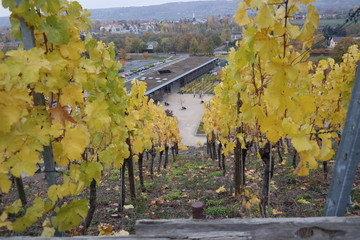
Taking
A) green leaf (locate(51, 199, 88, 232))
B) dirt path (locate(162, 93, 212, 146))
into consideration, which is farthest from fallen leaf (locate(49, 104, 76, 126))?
dirt path (locate(162, 93, 212, 146))

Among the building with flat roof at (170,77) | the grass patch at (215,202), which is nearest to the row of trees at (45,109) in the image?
the grass patch at (215,202)

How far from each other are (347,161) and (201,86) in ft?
134

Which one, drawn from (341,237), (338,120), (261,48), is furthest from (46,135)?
(338,120)

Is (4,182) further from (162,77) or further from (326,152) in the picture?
(162,77)

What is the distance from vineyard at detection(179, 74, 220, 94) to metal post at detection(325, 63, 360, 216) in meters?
36.0

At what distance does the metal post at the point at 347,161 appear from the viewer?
1503mm

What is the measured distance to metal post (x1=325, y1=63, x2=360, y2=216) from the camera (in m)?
1.50

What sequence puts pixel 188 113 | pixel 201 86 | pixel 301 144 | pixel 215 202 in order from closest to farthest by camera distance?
pixel 301 144, pixel 215 202, pixel 188 113, pixel 201 86

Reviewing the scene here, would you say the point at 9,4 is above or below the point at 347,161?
above

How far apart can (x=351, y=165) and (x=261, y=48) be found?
862mm

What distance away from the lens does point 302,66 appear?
7.26ft

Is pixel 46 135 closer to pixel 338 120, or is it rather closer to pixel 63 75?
pixel 63 75

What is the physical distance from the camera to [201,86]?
4212cm

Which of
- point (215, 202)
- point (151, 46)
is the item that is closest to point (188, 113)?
point (215, 202)
